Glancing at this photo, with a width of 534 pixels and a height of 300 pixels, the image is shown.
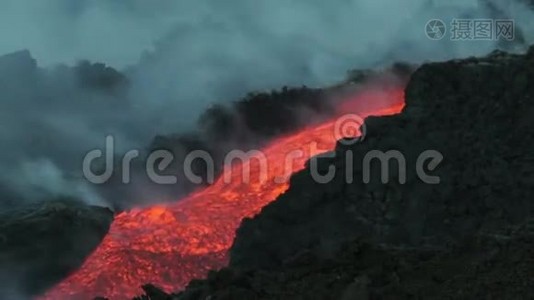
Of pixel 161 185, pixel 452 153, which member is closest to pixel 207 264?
pixel 161 185

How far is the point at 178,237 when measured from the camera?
1227cm

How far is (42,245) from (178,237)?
1724 mm

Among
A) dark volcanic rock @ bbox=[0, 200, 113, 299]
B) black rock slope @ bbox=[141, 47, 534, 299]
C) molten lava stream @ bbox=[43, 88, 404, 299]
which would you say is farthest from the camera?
molten lava stream @ bbox=[43, 88, 404, 299]

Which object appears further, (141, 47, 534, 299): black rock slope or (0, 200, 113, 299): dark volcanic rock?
(0, 200, 113, 299): dark volcanic rock

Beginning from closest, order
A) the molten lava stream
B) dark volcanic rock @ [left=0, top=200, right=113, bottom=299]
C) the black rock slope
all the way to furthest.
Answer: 1. the black rock slope
2. dark volcanic rock @ [left=0, top=200, right=113, bottom=299]
3. the molten lava stream

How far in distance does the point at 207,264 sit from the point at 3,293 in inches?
94.9

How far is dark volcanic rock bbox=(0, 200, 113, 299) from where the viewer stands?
37.2 ft

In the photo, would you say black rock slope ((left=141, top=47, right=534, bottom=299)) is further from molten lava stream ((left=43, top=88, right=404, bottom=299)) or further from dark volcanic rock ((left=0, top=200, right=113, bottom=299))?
dark volcanic rock ((left=0, top=200, right=113, bottom=299))

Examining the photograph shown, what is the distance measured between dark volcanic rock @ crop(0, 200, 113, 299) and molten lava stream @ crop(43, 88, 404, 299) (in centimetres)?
20

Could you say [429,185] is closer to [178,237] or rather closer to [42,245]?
[178,237]

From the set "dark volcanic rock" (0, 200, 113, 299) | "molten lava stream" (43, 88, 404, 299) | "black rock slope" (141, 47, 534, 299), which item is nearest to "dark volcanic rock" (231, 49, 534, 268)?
"black rock slope" (141, 47, 534, 299)

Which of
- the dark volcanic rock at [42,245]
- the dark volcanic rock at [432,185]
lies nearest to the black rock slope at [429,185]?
the dark volcanic rock at [432,185]

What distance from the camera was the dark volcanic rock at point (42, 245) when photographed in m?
11.4

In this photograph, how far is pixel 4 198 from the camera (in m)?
12.7
